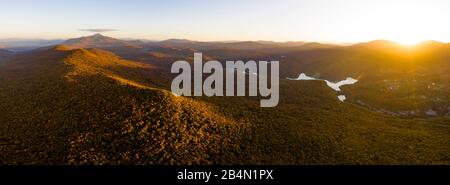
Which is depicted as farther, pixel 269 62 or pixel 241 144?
pixel 269 62

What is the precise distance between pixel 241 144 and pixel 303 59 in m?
144

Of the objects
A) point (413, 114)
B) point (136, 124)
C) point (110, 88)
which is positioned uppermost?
point (110, 88)

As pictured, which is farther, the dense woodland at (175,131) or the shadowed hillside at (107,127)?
the dense woodland at (175,131)

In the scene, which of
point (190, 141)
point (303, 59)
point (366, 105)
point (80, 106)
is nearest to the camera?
point (190, 141)

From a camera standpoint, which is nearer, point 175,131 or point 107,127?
point 107,127

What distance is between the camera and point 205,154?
30172 mm

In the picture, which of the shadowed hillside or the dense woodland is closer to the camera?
the shadowed hillside

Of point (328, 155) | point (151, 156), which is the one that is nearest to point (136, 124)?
point (151, 156)
